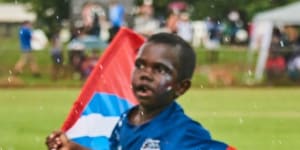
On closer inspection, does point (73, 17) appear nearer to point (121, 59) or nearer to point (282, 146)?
point (282, 146)

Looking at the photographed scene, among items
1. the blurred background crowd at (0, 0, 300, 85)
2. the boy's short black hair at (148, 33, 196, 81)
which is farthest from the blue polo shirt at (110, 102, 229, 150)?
the blurred background crowd at (0, 0, 300, 85)

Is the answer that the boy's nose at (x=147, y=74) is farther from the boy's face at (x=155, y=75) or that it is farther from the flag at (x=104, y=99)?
the flag at (x=104, y=99)

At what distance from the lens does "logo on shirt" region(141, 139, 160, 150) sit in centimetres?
483

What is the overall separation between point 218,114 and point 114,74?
31.1 feet

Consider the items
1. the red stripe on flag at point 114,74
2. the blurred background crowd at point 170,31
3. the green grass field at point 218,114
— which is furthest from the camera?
the blurred background crowd at point 170,31

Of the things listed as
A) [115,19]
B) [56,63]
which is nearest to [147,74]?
[115,19]

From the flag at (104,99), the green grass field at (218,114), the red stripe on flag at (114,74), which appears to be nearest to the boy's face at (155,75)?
the flag at (104,99)

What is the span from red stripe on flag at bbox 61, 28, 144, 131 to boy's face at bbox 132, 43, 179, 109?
141cm

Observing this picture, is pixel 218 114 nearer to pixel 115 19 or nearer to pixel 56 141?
pixel 115 19

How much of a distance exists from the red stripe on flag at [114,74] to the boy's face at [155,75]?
4.64 ft

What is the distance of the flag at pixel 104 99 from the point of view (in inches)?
246

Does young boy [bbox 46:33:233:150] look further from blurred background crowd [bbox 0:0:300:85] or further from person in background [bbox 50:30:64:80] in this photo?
person in background [bbox 50:30:64:80]

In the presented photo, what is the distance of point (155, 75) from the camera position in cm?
487

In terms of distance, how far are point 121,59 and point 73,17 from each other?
25.2 metres
